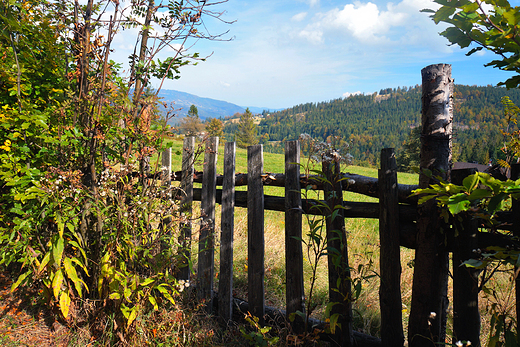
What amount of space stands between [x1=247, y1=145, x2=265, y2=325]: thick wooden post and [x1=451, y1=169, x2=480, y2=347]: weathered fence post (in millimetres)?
1531

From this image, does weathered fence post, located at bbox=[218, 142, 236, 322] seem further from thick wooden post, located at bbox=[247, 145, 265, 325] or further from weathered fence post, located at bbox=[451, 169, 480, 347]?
weathered fence post, located at bbox=[451, 169, 480, 347]

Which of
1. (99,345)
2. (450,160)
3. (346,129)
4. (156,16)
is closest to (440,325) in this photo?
(450,160)

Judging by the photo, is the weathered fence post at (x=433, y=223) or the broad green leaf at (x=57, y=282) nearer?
the weathered fence post at (x=433, y=223)

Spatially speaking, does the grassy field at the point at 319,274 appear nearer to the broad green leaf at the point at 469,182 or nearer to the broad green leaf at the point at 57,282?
the broad green leaf at the point at 469,182

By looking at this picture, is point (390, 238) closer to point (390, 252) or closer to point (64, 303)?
point (390, 252)

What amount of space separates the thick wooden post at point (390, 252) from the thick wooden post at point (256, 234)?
1.07 meters

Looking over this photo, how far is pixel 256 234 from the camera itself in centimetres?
273

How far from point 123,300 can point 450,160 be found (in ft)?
8.80

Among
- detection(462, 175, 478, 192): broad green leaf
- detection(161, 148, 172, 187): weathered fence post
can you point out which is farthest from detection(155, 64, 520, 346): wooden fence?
detection(462, 175, 478, 192): broad green leaf

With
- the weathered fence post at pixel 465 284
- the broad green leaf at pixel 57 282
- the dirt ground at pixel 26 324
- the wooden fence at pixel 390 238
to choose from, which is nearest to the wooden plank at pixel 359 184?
the wooden fence at pixel 390 238

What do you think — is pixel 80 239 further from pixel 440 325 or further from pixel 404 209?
pixel 440 325

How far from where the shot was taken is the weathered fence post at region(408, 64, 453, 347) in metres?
1.93

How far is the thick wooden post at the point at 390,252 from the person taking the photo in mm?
2145

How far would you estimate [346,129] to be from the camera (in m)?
198
